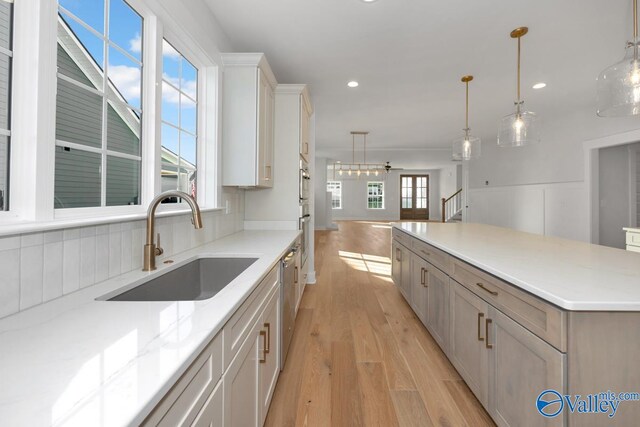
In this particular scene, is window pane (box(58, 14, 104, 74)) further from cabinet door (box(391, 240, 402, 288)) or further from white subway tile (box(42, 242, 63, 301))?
cabinet door (box(391, 240, 402, 288))

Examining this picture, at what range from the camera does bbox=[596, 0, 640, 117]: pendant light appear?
1783 millimetres

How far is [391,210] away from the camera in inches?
615

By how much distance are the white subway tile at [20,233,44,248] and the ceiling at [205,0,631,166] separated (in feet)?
7.05

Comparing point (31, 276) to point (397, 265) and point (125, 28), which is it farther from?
point (397, 265)

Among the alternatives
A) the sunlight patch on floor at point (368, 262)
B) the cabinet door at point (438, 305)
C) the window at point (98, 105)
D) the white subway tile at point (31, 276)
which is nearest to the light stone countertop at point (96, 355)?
the white subway tile at point (31, 276)

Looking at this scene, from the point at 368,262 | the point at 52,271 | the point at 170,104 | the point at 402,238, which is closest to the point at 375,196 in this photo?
the point at 368,262

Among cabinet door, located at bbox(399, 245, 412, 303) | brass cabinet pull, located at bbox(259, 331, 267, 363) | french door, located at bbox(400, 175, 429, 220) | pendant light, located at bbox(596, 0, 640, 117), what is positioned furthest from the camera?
french door, located at bbox(400, 175, 429, 220)

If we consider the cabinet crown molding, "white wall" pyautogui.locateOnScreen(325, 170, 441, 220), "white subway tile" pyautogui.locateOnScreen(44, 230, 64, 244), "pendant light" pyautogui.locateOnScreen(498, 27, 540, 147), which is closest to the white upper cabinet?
the cabinet crown molding

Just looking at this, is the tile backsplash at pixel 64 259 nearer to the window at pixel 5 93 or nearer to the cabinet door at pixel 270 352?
the window at pixel 5 93

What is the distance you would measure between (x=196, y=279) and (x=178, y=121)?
1.11m

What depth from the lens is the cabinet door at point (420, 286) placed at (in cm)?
263

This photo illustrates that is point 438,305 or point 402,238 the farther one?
point 402,238

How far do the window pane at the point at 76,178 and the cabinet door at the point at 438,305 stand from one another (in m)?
2.10

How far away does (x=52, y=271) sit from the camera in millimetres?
1037
